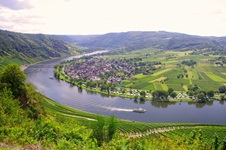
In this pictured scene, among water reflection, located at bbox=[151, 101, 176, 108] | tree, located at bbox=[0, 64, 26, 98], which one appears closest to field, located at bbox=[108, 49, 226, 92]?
water reflection, located at bbox=[151, 101, 176, 108]

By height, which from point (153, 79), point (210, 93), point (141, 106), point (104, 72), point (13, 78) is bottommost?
point (141, 106)

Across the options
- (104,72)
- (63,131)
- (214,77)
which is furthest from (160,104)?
(63,131)

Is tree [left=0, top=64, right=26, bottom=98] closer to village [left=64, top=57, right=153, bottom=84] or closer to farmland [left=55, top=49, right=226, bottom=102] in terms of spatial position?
farmland [left=55, top=49, right=226, bottom=102]

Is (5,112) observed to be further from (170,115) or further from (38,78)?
(38,78)

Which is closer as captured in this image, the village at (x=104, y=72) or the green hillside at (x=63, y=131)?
the green hillside at (x=63, y=131)

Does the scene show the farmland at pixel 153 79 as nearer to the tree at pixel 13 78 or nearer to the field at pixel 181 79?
the field at pixel 181 79

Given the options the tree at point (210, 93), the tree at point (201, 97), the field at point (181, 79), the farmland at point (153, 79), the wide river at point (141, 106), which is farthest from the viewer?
the field at point (181, 79)

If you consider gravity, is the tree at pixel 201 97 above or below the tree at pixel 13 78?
below

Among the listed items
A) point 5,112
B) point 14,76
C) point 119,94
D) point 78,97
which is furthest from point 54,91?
point 5,112

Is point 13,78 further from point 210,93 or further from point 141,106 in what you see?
point 210,93

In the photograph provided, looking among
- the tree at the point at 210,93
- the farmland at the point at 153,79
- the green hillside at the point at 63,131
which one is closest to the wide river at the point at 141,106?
the tree at the point at 210,93
